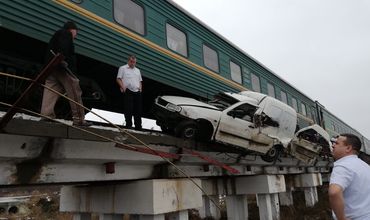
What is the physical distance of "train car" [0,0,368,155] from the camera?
605cm

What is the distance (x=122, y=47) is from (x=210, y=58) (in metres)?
3.79

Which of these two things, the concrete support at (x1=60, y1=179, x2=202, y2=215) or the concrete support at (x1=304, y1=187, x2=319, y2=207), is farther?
the concrete support at (x1=304, y1=187, x2=319, y2=207)

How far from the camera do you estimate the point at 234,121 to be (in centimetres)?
810

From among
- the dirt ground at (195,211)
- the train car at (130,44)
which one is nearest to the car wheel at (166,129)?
the train car at (130,44)

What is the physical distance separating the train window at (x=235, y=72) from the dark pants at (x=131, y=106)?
17.4ft

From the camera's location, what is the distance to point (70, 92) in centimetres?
531

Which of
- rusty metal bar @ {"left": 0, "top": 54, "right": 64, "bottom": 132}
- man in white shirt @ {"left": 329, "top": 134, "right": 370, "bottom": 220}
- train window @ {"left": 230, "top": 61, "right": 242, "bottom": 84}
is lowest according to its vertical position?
man in white shirt @ {"left": 329, "top": 134, "right": 370, "bottom": 220}

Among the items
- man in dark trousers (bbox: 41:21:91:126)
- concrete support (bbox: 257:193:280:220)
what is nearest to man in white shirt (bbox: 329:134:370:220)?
man in dark trousers (bbox: 41:21:91:126)

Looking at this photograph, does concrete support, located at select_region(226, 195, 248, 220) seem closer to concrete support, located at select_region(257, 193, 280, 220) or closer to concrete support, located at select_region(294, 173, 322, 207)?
concrete support, located at select_region(257, 193, 280, 220)

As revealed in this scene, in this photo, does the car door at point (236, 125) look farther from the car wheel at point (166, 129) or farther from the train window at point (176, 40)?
the train window at point (176, 40)

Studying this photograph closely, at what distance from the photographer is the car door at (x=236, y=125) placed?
7750 mm

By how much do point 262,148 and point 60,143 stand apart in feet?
17.4

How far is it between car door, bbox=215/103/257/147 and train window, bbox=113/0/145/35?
2.56m

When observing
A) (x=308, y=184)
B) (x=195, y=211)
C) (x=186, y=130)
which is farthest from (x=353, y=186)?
(x=308, y=184)
